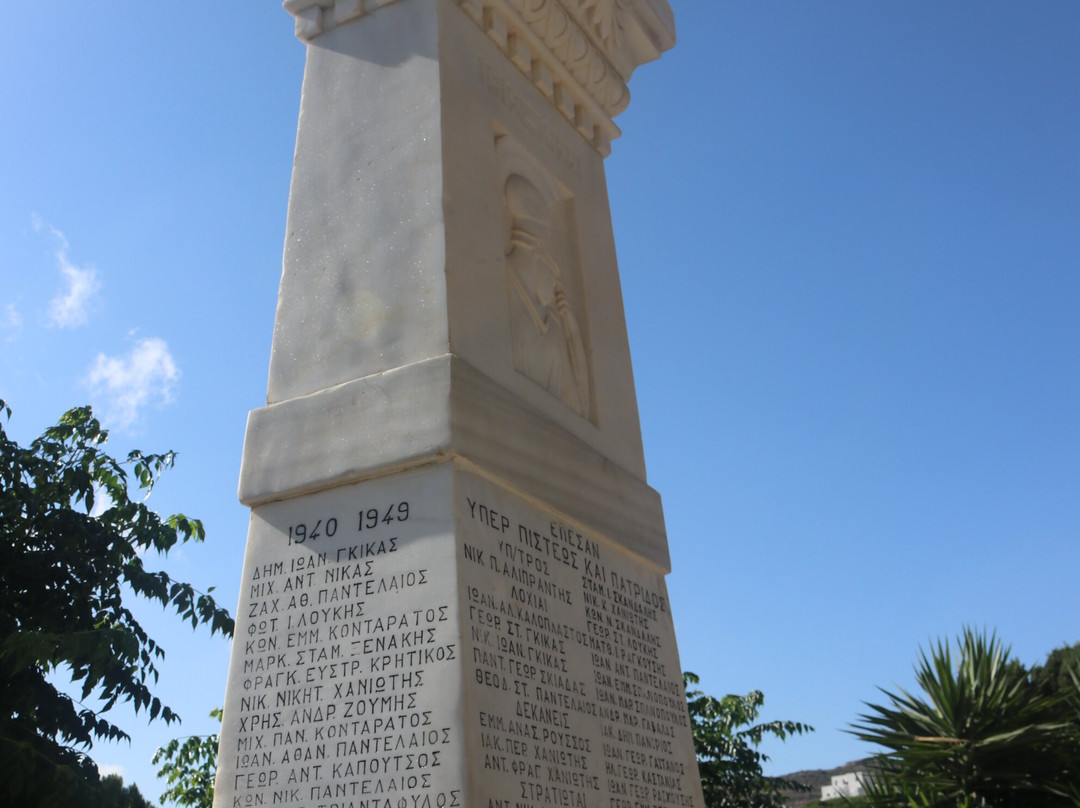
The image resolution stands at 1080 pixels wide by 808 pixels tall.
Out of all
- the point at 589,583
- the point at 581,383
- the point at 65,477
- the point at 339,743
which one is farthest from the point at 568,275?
the point at 65,477

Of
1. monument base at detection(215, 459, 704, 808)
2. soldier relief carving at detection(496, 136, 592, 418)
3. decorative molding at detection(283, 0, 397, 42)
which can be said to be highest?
decorative molding at detection(283, 0, 397, 42)

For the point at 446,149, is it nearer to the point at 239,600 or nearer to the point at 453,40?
the point at 453,40

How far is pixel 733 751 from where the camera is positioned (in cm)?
1380

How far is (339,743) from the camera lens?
3451mm

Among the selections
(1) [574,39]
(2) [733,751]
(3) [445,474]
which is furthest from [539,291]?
(2) [733,751]

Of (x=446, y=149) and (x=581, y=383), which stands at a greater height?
(x=446, y=149)

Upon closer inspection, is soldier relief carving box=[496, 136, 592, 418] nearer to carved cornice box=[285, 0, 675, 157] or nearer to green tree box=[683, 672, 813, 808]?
carved cornice box=[285, 0, 675, 157]

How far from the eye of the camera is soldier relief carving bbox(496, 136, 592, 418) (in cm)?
489

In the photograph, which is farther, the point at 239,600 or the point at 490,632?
the point at 239,600

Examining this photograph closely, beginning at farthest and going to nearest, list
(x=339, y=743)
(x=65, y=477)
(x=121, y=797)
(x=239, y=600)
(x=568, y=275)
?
(x=65, y=477) → (x=121, y=797) → (x=568, y=275) → (x=239, y=600) → (x=339, y=743)

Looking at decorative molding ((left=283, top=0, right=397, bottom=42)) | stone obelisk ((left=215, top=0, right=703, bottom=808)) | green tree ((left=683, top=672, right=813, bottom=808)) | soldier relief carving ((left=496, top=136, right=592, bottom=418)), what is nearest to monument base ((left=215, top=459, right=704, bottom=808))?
stone obelisk ((left=215, top=0, right=703, bottom=808))

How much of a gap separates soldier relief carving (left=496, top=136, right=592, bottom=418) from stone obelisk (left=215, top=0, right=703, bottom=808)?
2cm

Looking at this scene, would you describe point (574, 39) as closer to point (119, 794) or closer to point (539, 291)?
point (539, 291)

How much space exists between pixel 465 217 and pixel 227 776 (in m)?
2.46
